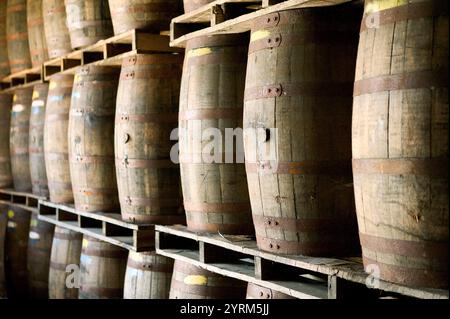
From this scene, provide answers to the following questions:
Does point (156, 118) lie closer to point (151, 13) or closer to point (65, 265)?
point (151, 13)

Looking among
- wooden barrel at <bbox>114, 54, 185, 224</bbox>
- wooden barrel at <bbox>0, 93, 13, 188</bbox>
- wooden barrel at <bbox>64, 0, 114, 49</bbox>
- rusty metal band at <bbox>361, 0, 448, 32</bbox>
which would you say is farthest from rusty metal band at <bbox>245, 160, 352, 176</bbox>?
wooden barrel at <bbox>0, 93, 13, 188</bbox>

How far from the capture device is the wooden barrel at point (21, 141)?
32.4 ft

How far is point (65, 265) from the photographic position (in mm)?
8289

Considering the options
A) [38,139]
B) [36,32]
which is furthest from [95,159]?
[36,32]

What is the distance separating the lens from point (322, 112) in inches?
181

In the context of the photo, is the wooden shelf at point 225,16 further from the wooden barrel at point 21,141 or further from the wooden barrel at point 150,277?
the wooden barrel at point 21,141

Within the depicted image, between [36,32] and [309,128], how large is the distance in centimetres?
593

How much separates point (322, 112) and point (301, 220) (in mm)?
748

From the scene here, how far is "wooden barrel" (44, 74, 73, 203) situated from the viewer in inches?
321

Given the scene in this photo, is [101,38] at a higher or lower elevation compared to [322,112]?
higher

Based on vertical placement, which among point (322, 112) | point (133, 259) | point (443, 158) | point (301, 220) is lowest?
point (133, 259)

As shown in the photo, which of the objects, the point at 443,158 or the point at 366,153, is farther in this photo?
the point at 366,153

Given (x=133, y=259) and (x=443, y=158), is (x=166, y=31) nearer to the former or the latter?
(x=133, y=259)

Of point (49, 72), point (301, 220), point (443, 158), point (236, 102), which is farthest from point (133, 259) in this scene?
point (443, 158)
